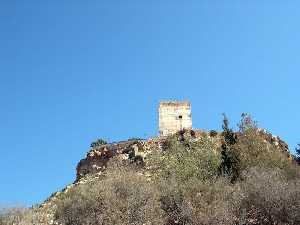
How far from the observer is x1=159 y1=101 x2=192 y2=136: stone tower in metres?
57.5

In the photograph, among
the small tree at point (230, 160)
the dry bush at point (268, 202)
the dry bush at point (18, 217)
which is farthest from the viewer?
the small tree at point (230, 160)

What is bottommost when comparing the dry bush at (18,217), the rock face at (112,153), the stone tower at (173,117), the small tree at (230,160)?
the dry bush at (18,217)

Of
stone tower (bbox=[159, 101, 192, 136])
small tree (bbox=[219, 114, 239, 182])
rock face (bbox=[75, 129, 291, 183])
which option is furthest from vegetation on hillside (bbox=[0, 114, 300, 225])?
stone tower (bbox=[159, 101, 192, 136])

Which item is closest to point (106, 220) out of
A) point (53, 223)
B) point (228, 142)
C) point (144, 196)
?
point (144, 196)

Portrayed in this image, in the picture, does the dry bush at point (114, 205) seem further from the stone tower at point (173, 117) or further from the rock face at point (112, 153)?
the stone tower at point (173, 117)

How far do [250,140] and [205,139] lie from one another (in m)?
8.96

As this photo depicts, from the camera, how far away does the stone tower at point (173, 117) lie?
5753 cm

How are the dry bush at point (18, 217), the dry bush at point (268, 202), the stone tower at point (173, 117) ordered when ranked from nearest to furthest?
the dry bush at point (268, 202) < the dry bush at point (18, 217) < the stone tower at point (173, 117)

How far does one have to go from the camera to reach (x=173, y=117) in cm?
5856

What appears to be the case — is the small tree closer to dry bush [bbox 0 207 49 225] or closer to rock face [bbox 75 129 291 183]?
rock face [bbox 75 129 291 183]

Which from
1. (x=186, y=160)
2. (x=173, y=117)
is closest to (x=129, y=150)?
(x=173, y=117)

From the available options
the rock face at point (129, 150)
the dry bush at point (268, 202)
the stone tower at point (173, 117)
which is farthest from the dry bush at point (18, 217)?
the stone tower at point (173, 117)

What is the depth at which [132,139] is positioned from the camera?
57094 millimetres

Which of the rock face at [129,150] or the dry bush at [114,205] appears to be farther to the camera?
the rock face at [129,150]
